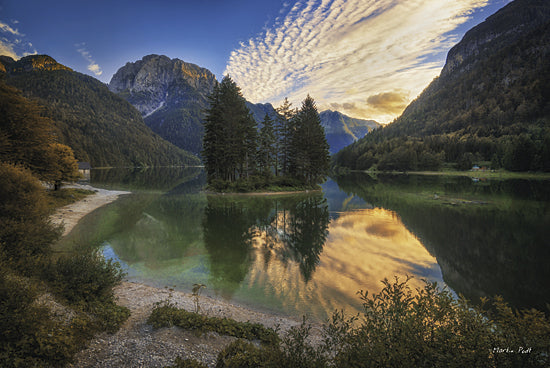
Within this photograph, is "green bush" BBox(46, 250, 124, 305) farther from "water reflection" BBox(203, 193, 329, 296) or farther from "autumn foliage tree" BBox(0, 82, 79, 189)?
"autumn foliage tree" BBox(0, 82, 79, 189)

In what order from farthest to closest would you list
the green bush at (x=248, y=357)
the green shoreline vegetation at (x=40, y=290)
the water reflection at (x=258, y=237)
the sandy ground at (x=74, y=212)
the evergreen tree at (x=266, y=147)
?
the evergreen tree at (x=266, y=147) < the sandy ground at (x=74, y=212) < the water reflection at (x=258, y=237) < the green shoreline vegetation at (x=40, y=290) < the green bush at (x=248, y=357)

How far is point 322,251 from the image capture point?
59.8ft

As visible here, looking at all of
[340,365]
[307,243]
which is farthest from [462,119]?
[340,365]

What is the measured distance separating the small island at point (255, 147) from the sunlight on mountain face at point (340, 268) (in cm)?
3010

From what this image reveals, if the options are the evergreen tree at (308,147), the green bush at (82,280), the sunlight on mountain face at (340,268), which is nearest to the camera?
the green bush at (82,280)

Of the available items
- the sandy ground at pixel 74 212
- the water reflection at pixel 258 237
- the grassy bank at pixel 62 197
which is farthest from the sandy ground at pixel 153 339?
the grassy bank at pixel 62 197

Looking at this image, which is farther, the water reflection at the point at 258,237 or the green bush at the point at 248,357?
the water reflection at the point at 258,237

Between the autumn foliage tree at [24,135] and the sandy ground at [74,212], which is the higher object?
the autumn foliage tree at [24,135]

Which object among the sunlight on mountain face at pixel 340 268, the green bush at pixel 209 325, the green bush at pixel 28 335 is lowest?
the sunlight on mountain face at pixel 340 268

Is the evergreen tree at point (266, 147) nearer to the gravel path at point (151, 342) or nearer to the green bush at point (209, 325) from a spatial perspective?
the gravel path at point (151, 342)

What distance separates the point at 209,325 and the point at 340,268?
379 inches

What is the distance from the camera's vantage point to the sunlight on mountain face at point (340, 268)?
37.9 ft

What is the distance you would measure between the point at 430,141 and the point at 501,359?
600 feet

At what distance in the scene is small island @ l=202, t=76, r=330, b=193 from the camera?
49781 millimetres
